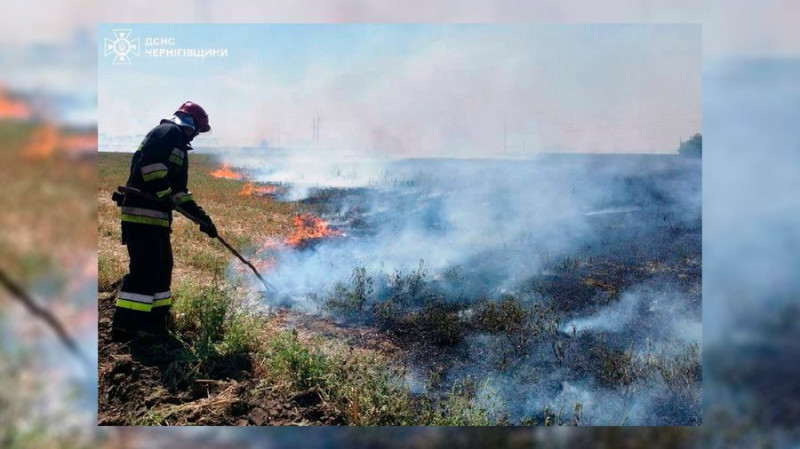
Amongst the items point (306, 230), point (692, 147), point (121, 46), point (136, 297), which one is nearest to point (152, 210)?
point (136, 297)

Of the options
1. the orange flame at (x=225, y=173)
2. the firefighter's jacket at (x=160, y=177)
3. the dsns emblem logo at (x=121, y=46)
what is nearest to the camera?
the firefighter's jacket at (x=160, y=177)

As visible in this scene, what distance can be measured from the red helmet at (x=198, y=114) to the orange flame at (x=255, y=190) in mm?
575

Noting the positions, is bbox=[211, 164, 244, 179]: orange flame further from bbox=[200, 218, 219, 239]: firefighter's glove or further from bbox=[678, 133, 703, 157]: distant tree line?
bbox=[678, 133, 703, 157]: distant tree line

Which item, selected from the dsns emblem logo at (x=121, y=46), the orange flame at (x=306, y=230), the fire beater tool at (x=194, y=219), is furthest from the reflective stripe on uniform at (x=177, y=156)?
the orange flame at (x=306, y=230)

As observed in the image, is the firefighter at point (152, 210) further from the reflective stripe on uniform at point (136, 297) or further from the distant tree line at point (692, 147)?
the distant tree line at point (692, 147)

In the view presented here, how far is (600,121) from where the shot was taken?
17.0 feet

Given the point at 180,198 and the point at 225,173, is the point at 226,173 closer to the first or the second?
the point at 225,173

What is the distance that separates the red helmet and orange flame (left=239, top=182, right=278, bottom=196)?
0.58 m

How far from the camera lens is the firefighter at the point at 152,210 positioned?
5070 millimetres

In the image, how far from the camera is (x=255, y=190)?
5324 millimetres

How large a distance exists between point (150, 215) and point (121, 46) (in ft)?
4.73

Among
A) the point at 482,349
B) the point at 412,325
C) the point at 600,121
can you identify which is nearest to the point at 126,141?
the point at 412,325

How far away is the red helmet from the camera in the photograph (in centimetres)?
515

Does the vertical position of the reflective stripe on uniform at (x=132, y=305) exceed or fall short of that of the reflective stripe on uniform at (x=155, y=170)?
it falls short
